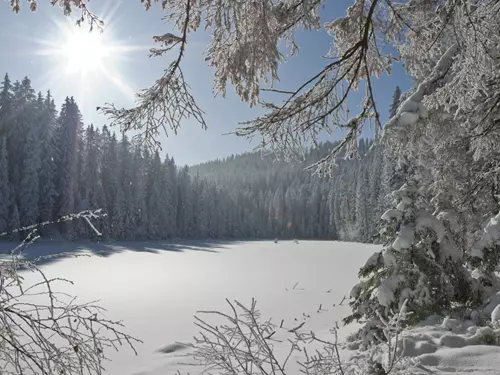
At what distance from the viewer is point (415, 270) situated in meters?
5.38

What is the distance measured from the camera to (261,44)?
2740 millimetres

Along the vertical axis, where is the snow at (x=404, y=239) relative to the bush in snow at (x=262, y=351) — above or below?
above

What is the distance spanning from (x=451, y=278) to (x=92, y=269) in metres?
16.0

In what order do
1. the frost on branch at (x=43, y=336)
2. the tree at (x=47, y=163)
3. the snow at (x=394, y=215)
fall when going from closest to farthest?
the frost on branch at (x=43, y=336) < the snow at (x=394, y=215) < the tree at (x=47, y=163)

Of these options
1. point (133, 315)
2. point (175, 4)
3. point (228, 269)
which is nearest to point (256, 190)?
point (228, 269)

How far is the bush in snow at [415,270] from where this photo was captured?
17.4 feet

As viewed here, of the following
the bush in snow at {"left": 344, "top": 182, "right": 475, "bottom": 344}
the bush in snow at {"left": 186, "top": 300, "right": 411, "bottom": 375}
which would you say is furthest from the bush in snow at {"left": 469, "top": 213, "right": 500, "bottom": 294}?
the bush in snow at {"left": 186, "top": 300, "right": 411, "bottom": 375}

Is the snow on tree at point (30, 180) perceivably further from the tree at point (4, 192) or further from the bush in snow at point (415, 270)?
the bush in snow at point (415, 270)

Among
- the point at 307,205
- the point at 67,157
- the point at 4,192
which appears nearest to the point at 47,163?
the point at 67,157

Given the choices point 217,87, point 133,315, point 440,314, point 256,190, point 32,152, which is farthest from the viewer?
point 256,190

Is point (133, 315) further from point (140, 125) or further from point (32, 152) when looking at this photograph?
point (32, 152)

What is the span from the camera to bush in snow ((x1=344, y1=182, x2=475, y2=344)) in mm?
5305

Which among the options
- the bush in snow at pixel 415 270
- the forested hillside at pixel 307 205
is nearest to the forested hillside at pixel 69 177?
the forested hillside at pixel 307 205

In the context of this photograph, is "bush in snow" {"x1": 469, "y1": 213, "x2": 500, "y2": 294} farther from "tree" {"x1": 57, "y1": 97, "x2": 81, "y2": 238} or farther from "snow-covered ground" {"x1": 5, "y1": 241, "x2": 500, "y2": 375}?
"tree" {"x1": 57, "y1": 97, "x2": 81, "y2": 238}
